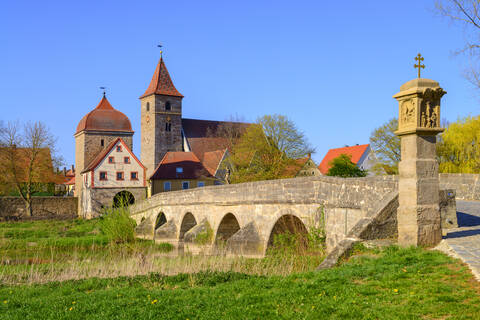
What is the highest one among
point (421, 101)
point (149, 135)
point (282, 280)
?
point (149, 135)

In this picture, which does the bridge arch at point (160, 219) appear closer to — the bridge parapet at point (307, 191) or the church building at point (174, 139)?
the bridge parapet at point (307, 191)

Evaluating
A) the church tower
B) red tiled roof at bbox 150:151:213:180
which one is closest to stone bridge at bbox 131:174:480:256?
red tiled roof at bbox 150:151:213:180

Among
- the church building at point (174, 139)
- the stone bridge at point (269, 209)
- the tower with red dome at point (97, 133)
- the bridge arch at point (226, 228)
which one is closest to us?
the stone bridge at point (269, 209)

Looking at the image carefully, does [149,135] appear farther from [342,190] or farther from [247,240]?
[342,190]

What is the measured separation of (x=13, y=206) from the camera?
43938 millimetres

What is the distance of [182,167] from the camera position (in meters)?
50.8

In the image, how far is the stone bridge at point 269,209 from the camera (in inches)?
410

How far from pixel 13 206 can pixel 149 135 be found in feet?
57.4

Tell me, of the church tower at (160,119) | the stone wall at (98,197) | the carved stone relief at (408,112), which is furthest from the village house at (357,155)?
the carved stone relief at (408,112)

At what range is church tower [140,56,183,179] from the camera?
55688mm

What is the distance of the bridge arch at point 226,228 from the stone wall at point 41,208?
27.6m

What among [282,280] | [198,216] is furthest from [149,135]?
[282,280]

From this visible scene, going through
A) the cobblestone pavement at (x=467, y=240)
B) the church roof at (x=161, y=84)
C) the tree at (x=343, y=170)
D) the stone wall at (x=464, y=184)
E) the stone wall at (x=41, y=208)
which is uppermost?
the church roof at (x=161, y=84)

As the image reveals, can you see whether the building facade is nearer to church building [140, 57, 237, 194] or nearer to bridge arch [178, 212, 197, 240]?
church building [140, 57, 237, 194]
